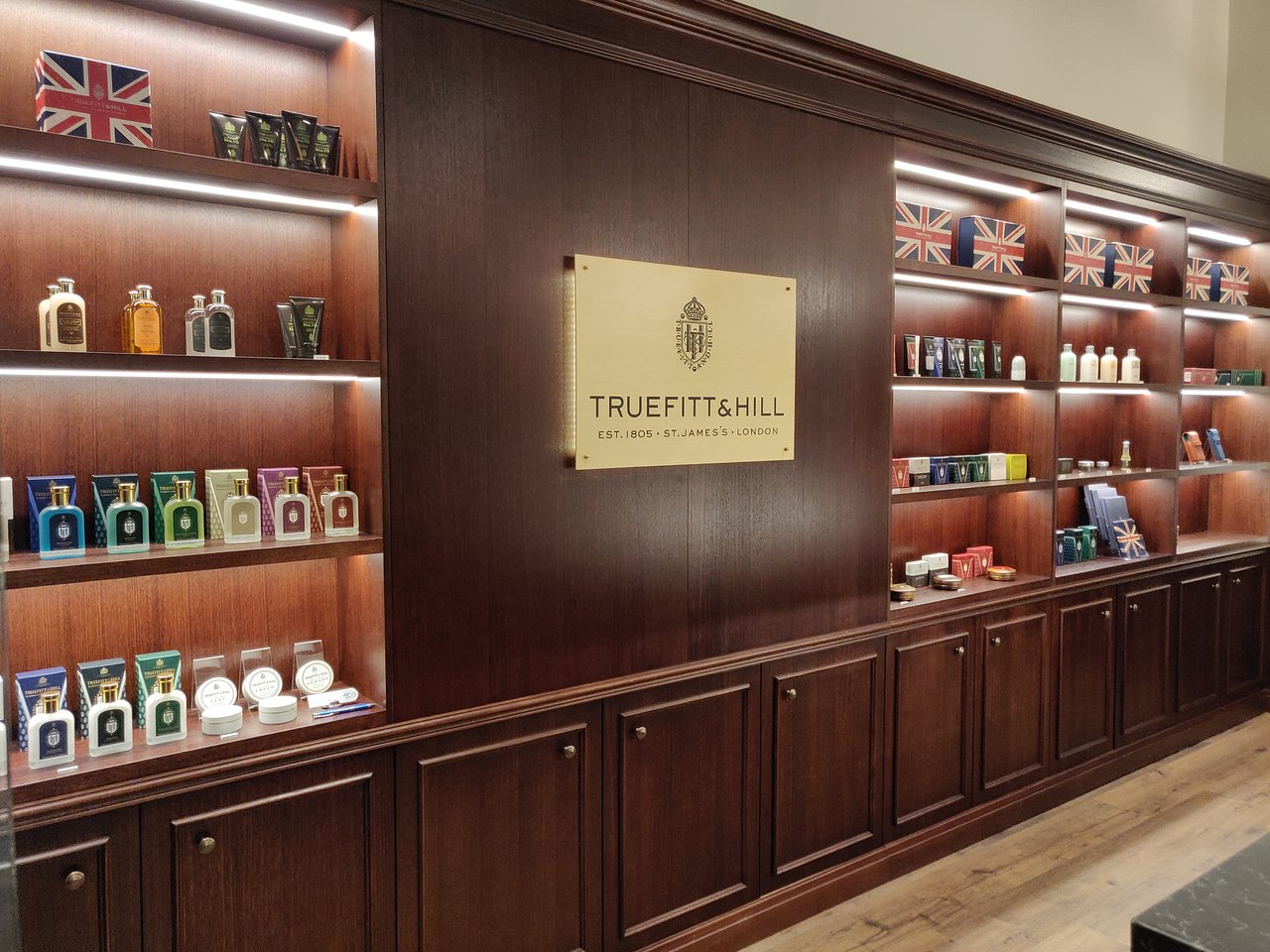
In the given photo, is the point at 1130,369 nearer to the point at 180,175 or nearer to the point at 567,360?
the point at 567,360

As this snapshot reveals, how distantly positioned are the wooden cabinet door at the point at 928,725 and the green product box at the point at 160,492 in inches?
92.9

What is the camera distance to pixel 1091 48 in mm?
4176

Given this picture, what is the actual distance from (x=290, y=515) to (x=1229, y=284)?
16.1 ft

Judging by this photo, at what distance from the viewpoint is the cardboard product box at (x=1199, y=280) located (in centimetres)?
442

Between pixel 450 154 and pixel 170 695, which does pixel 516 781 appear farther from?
pixel 450 154

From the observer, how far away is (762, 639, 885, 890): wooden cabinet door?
2.87 meters

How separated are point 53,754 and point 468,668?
0.89m

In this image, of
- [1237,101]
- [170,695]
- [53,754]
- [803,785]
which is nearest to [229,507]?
[170,695]

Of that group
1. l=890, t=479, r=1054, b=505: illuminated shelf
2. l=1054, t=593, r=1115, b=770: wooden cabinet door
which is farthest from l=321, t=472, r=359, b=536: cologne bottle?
l=1054, t=593, r=1115, b=770: wooden cabinet door

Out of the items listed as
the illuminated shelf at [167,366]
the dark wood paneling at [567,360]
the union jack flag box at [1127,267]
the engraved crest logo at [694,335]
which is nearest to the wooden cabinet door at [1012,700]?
the dark wood paneling at [567,360]

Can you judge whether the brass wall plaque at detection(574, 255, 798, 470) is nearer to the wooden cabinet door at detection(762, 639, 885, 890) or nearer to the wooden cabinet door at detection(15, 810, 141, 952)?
the wooden cabinet door at detection(762, 639, 885, 890)

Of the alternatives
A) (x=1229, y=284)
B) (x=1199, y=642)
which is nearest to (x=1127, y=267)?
(x=1229, y=284)

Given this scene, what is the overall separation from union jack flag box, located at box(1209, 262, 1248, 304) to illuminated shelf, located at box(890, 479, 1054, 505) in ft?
6.14

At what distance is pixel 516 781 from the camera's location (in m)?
2.34
